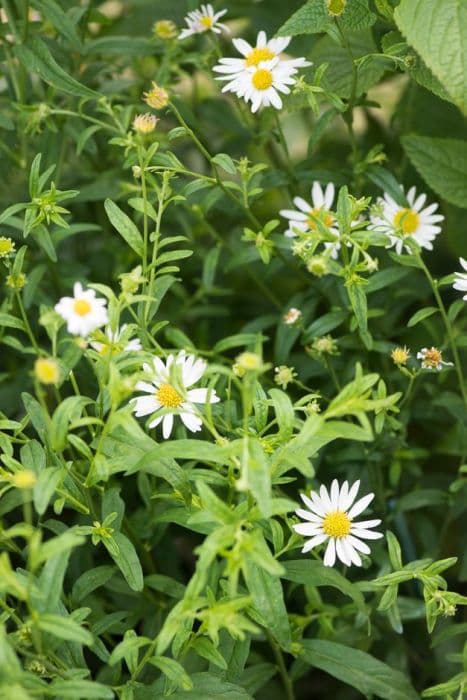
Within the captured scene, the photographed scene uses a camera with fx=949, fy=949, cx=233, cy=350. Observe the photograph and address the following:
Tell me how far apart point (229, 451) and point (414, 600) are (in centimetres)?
40

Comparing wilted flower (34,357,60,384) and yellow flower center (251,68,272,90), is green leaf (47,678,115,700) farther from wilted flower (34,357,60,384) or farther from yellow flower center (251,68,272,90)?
yellow flower center (251,68,272,90)

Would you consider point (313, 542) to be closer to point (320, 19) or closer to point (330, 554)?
point (330, 554)

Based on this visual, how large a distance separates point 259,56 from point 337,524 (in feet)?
1.42

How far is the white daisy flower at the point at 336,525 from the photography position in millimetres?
716

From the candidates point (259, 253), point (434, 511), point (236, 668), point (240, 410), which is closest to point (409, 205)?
point (259, 253)

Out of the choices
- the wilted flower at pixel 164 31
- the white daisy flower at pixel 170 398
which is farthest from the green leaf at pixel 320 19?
the white daisy flower at pixel 170 398

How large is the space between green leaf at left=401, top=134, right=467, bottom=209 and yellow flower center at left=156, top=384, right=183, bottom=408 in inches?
16.7

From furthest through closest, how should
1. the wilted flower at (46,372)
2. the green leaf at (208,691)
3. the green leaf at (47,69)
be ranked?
the green leaf at (47,69)
the green leaf at (208,691)
the wilted flower at (46,372)

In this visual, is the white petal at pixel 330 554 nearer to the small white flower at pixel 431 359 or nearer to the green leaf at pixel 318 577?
the green leaf at pixel 318 577

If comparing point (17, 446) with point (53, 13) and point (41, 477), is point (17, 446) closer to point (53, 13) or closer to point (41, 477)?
point (41, 477)

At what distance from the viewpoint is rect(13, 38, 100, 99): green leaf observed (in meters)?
0.91

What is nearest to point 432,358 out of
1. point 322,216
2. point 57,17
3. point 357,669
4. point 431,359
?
point 431,359

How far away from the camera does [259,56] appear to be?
87 centimetres

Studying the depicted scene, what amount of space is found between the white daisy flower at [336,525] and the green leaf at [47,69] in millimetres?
443
